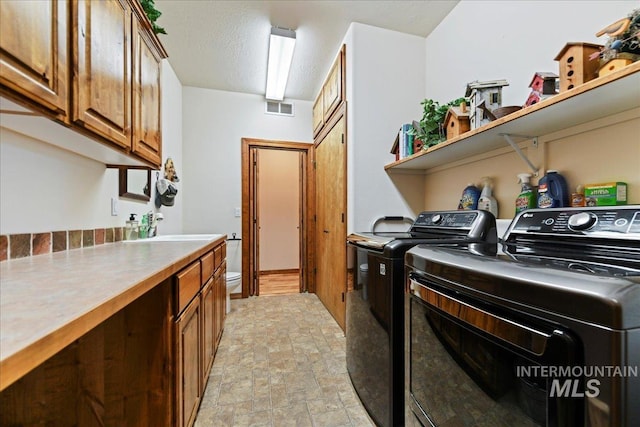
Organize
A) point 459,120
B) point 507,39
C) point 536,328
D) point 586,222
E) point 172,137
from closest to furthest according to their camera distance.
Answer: point 536,328 < point 586,222 < point 459,120 < point 507,39 < point 172,137

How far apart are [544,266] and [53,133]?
174 centimetres

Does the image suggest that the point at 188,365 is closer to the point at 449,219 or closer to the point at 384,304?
the point at 384,304

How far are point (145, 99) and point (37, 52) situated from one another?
0.85 metres

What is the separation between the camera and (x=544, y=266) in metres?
0.63

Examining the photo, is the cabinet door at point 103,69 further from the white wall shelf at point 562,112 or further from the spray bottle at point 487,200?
the spray bottle at point 487,200

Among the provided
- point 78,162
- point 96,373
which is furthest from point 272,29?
point 96,373

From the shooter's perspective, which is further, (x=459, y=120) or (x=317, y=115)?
(x=317, y=115)

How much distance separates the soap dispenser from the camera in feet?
6.62

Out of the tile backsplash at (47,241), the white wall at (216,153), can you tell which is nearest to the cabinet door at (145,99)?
the tile backsplash at (47,241)

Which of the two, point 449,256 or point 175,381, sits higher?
point 449,256

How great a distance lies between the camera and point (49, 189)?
1267mm

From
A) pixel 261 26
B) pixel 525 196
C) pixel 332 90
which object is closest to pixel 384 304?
pixel 525 196

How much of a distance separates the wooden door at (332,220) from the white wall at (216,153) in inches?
40.7

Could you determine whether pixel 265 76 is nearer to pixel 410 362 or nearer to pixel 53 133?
pixel 53 133
